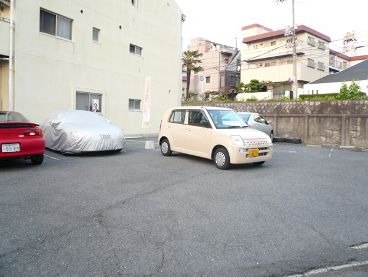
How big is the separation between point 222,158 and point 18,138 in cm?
487

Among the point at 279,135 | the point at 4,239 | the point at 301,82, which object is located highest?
the point at 301,82

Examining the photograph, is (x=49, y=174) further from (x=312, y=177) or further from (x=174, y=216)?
(x=312, y=177)

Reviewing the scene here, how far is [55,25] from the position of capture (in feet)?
39.9

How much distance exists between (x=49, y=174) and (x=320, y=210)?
18.0 ft

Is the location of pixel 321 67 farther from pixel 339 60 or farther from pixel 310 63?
pixel 339 60

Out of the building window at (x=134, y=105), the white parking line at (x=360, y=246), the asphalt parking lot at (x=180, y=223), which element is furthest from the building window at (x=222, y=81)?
the white parking line at (x=360, y=246)

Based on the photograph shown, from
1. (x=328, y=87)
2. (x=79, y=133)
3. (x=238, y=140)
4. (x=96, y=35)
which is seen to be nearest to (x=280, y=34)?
(x=328, y=87)

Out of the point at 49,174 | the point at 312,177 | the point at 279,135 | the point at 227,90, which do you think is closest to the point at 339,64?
the point at 227,90

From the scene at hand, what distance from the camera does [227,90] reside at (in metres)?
38.5

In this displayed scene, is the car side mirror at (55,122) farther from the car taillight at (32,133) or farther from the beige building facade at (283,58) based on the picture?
the beige building facade at (283,58)

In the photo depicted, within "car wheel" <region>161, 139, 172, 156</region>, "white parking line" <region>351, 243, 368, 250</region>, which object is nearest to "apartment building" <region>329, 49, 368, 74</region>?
"car wheel" <region>161, 139, 172, 156</region>

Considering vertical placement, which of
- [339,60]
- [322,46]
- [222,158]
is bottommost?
[222,158]

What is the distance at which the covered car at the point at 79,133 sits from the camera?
28.1ft

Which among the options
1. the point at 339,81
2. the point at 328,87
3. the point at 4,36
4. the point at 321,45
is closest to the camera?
the point at 4,36
